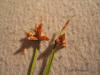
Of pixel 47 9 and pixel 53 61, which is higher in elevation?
pixel 47 9

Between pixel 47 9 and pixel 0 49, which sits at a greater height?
pixel 47 9

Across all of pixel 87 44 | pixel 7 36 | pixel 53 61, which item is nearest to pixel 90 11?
pixel 87 44

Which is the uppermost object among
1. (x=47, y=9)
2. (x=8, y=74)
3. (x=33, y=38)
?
(x=47, y=9)

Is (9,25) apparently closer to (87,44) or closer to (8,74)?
(8,74)

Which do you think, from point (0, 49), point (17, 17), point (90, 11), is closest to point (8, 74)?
point (0, 49)

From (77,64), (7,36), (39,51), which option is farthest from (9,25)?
(77,64)

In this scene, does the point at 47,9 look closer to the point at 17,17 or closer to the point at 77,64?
the point at 17,17
